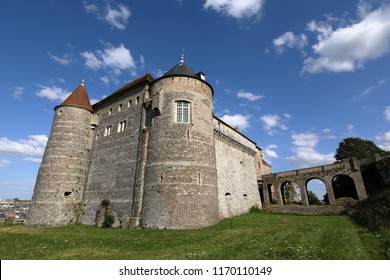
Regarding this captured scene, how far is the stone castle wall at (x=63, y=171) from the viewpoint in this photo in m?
19.2

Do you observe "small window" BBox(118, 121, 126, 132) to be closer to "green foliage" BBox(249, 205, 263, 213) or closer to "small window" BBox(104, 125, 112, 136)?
"small window" BBox(104, 125, 112, 136)

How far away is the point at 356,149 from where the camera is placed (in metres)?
35.8

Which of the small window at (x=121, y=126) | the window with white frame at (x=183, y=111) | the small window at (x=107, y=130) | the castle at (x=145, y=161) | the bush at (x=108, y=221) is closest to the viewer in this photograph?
the castle at (x=145, y=161)

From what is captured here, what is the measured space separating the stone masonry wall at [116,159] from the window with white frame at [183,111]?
4458 millimetres

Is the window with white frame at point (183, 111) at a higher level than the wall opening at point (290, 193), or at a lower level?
higher

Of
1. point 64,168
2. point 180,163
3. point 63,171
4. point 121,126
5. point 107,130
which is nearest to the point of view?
point 180,163

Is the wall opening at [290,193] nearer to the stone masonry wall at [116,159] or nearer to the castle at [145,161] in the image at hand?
the castle at [145,161]

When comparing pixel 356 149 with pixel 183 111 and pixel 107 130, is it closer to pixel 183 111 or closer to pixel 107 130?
pixel 183 111

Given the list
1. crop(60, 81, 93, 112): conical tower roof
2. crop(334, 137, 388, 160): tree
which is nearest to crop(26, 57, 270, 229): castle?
crop(60, 81, 93, 112): conical tower roof

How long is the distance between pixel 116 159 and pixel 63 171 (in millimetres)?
5700

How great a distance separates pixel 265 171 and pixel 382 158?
60.1 feet

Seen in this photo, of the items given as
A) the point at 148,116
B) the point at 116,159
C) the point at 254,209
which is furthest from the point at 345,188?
the point at 116,159

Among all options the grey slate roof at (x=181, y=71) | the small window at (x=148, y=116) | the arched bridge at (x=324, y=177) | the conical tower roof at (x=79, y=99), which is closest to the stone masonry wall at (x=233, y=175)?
the arched bridge at (x=324, y=177)
